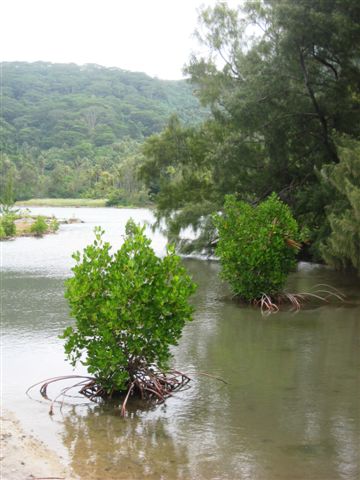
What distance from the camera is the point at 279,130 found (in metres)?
20.2

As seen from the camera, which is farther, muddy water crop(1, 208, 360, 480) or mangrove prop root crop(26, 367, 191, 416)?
mangrove prop root crop(26, 367, 191, 416)

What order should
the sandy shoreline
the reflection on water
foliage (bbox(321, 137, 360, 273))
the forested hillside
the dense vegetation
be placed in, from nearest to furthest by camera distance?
the sandy shoreline → the reflection on water → foliage (bbox(321, 137, 360, 273)) → the dense vegetation → the forested hillside

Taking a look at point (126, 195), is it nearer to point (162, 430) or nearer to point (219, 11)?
point (219, 11)

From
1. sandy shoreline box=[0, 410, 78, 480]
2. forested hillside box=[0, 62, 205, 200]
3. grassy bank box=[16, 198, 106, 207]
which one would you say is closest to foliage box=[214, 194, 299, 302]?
sandy shoreline box=[0, 410, 78, 480]

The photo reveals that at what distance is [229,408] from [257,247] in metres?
6.32

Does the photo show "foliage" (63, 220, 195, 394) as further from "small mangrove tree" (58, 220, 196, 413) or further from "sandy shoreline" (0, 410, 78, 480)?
"sandy shoreline" (0, 410, 78, 480)

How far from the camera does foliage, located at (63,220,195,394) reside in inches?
258

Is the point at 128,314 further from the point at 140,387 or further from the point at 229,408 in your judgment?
the point at 229,408

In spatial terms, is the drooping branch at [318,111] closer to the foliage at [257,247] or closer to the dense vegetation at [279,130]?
the dense vegetation at [279,130]

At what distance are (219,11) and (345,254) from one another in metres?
16.3

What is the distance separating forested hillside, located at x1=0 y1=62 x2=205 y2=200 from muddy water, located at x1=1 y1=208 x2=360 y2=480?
8371 cm

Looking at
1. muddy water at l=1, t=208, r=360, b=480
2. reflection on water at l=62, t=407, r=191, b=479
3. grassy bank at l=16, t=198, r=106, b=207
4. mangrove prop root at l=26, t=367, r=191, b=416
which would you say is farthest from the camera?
grassy bank at l=16, t=198, r=106, b=207

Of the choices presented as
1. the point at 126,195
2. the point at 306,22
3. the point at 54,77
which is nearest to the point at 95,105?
the point at 54,77

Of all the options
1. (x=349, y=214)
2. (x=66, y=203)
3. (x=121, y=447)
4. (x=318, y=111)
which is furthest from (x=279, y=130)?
(x=66, y=203)
